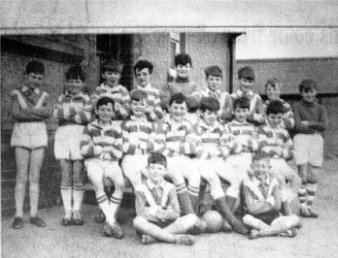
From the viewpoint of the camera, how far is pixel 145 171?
3.35 metres

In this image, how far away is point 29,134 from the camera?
133 inches

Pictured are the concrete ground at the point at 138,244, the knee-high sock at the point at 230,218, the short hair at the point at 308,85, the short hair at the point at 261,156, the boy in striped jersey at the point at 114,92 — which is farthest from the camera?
the short hair at the point at 308,85

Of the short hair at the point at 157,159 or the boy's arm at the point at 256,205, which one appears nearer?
the short hair at the point at 157,159

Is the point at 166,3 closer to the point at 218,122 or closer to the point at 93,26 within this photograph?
the point at 93,26

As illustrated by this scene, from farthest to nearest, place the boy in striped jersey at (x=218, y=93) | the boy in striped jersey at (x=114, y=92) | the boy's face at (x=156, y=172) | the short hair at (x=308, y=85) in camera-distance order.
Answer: the short hair at (x=308, y=85) < the boy in striped jersey at (x=218, y=93) < the boy in striped jersey at (x=114, y=92) < the boy's face at (x=156, y=172)

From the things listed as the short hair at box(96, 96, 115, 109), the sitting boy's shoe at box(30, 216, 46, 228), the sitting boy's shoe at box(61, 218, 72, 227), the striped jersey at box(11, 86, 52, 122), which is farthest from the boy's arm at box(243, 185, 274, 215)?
the striped jersey at box(11, 86, 52, 122)

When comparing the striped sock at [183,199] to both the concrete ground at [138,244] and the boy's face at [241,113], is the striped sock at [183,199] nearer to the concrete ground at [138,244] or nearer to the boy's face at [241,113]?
the concrete ground at [138,244]

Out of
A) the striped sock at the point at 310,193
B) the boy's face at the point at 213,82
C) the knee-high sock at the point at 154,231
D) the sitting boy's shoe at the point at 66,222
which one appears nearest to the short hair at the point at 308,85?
the boy's face at the point at 213,82

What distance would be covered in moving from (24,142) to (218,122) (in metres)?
1.51

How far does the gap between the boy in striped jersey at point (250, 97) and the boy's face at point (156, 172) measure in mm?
982

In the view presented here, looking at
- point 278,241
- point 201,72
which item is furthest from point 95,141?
point 201,72

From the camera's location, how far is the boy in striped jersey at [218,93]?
369 centimetres

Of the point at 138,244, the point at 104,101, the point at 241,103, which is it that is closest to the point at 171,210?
the point at 138,244

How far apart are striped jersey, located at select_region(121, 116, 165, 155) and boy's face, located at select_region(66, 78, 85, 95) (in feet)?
1.56
